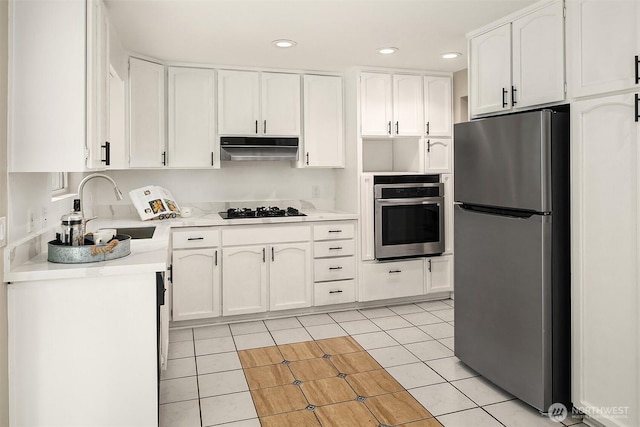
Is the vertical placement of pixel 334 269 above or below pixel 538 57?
below

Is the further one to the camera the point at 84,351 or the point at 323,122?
the point at 323,122

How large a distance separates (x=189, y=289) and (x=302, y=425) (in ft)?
6.09

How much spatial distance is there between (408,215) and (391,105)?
1.07 metres

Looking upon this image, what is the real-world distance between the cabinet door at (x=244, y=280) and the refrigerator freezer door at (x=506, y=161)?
6.08ft

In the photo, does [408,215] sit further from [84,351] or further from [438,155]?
[84,351]

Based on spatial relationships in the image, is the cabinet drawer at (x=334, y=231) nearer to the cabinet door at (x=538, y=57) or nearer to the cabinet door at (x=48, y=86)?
the cabinet door at (x=538, y=57)

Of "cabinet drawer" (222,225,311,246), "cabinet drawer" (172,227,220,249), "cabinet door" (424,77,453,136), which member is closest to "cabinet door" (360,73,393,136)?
"cabinet door" (424,77,453,136)

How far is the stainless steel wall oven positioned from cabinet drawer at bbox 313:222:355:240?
0.80 feet

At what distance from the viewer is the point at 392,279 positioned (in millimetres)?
4406

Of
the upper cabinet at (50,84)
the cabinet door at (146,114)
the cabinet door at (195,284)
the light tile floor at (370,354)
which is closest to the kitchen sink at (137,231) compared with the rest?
the cabinet door at (195,284)

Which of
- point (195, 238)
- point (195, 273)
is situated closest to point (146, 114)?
point (195, 238)

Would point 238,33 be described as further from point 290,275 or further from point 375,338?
point 375,338

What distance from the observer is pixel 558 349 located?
7.83 feet

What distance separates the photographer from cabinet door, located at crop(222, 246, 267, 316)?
155 inches
